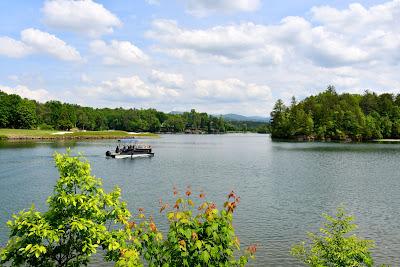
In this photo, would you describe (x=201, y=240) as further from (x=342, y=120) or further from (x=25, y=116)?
(x=25, y=116)

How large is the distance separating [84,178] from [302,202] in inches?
1256

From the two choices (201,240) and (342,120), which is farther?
(342,120)

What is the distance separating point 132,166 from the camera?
72.6 metres

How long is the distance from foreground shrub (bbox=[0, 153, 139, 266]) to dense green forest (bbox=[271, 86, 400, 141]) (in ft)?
570

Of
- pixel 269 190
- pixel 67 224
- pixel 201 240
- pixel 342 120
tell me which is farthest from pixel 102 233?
pixel 342 120

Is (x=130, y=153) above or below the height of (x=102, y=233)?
below

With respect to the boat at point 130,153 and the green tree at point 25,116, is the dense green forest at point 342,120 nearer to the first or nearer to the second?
the boat at point 130,153

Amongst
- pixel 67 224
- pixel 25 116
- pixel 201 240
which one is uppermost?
pixel 25 116

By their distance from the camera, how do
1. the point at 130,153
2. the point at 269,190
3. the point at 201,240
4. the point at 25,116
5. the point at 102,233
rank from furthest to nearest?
the point at 25,116
the point at 130,153
the point at 269,190
the point at 102,233
the point at 201,240

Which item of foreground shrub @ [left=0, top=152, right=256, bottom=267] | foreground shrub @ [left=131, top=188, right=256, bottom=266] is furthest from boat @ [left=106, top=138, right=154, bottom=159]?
foreground shrub @ [left=131, top=188, right=256, bottom=266]

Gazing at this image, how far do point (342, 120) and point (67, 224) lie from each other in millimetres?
179465

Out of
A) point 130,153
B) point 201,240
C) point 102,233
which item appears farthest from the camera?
point 130,153

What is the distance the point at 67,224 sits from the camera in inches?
424

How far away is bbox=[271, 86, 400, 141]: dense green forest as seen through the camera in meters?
174
